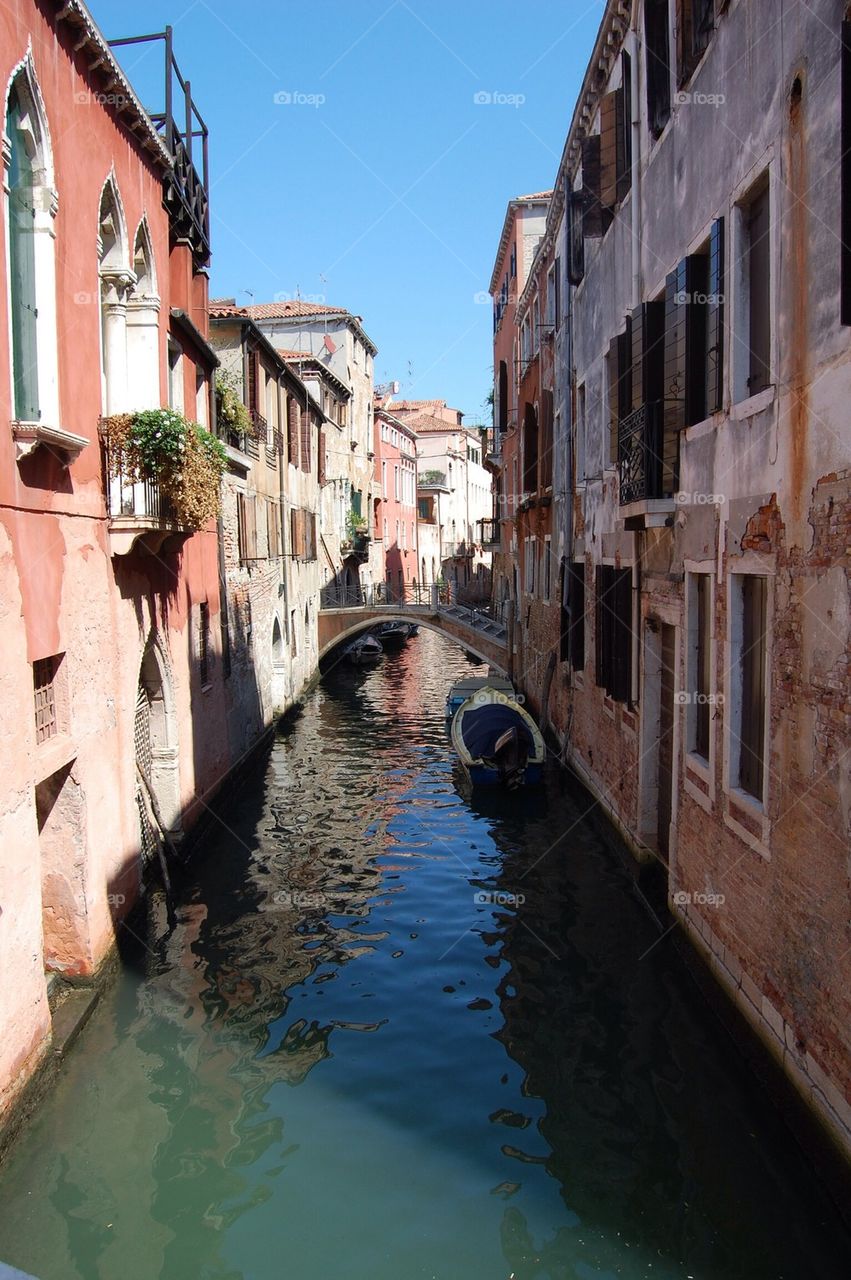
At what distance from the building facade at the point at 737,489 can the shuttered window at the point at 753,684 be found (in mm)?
19

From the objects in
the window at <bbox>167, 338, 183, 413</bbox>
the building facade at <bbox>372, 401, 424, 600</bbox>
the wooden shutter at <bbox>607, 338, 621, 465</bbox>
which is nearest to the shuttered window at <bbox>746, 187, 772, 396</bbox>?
the wooden shutter at <bbox>607, 338, 621, 465</bbox>

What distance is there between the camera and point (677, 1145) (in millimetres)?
5422

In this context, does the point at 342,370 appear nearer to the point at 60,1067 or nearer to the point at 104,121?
the point at 104,121

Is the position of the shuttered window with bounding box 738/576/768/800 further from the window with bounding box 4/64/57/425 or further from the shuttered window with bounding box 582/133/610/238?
the shuttered window with bounding box 582/133/610/238

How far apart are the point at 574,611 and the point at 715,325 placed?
6.35 metres

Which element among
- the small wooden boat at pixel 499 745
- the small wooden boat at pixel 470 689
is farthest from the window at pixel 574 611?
the small wooden boat at pixel 470 689

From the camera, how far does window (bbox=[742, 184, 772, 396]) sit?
606 cm

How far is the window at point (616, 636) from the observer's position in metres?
9.73

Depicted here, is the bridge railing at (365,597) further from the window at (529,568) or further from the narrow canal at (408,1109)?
the narrow canal at (408,1109)

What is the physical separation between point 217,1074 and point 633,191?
26.9 ft

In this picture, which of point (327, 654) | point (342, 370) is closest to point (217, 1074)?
point (327, 654)

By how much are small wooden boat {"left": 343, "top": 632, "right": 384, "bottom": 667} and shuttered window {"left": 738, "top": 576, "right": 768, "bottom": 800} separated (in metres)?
23.7

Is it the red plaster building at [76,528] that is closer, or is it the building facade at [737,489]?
the building facade at [737,489]

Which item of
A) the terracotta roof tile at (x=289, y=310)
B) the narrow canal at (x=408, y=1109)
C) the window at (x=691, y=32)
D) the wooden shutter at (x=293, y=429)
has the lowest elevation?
the narrow canal at (x=408, y=1109)
